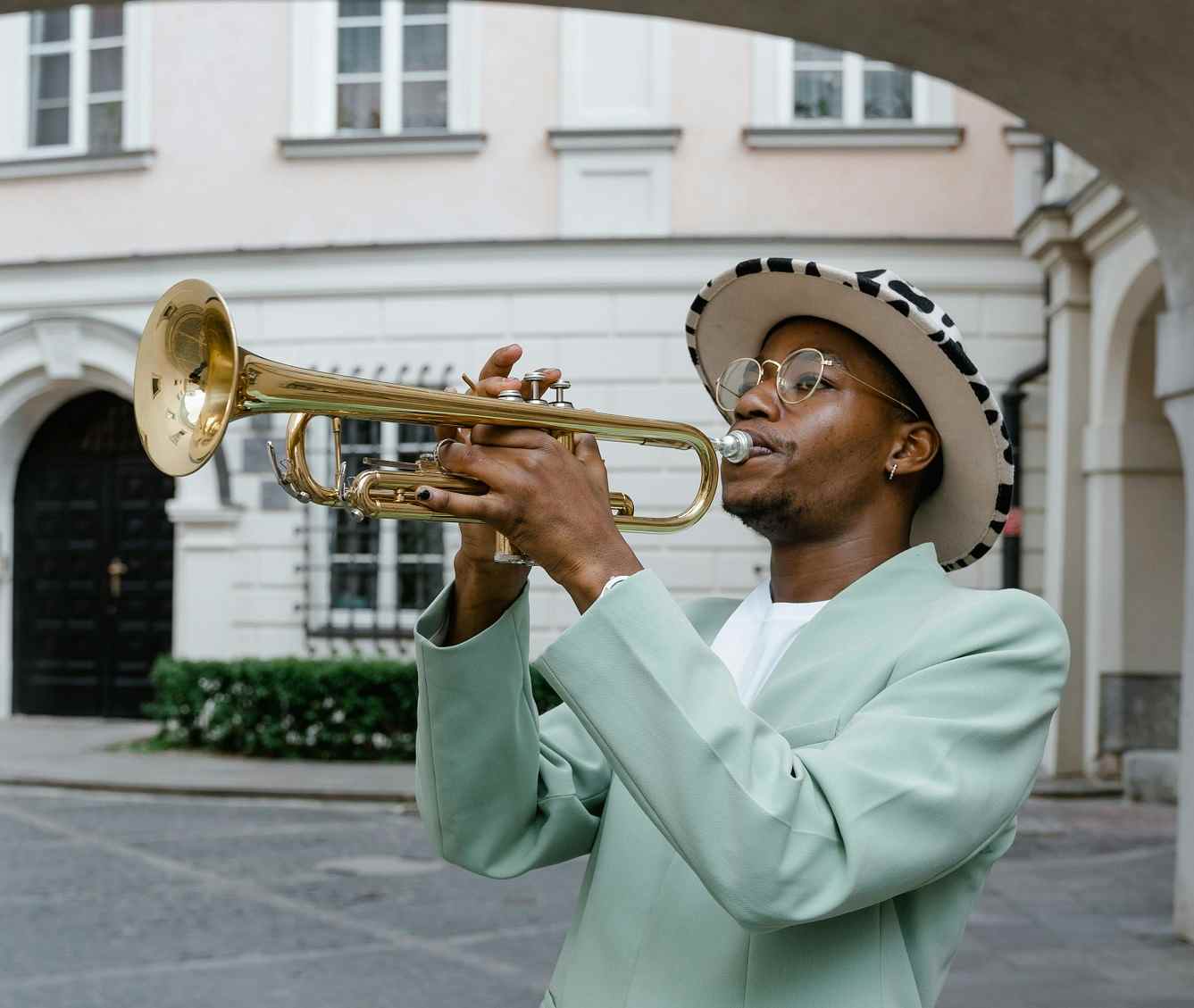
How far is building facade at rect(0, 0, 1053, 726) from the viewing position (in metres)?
11.5

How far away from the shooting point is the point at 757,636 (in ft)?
6.57

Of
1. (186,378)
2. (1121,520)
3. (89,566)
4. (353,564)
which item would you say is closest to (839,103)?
(1121,520)

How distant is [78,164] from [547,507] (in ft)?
39.2

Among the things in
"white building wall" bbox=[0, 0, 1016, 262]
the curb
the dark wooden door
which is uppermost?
"white building wall" bbox=[0, 0, 1016, 262]

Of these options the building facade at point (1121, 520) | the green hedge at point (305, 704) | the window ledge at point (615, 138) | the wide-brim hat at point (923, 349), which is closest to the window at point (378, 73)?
the window ledge at point (615, 138)

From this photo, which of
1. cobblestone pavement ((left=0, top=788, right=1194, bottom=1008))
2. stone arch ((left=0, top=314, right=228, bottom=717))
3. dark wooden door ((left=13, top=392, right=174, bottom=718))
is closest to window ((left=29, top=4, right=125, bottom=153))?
stone arch ((left=0, top=314, right=228, bottom=717))

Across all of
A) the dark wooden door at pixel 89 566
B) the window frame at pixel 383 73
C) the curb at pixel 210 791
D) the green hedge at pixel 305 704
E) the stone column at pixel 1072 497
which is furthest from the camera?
the dark wooden door at pixel 89 566

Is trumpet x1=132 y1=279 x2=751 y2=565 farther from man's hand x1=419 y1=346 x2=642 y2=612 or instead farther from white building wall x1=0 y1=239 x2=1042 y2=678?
white building wall x1=0 y1=239 x2=1042 y2=678

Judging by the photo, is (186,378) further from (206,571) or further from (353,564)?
(206,571)

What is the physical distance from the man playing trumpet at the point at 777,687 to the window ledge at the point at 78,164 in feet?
36.1

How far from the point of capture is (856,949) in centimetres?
167

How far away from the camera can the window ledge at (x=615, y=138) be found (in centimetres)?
1148

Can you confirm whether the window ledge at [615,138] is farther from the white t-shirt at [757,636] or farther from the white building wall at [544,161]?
the white t-shirt at [757,636]

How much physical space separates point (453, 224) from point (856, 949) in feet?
34.7
